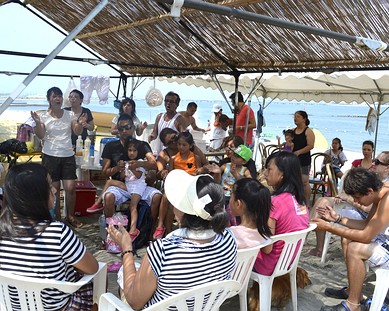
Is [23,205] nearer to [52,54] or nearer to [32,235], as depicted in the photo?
[32,235]

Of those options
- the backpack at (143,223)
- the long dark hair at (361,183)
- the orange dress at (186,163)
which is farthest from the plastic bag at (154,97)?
the long dark hair at (361,183)

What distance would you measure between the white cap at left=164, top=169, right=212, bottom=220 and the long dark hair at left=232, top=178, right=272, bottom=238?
632mm

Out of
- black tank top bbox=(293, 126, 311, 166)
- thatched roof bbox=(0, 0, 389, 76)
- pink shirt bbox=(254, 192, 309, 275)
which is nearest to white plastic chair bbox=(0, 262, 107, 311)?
pink shirt bbox=(254, 192, 309, 275)

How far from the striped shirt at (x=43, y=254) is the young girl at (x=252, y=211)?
1004 millimetres

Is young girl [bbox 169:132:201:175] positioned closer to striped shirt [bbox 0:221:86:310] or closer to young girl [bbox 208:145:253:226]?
young girl [bbox 208:145:253:226]

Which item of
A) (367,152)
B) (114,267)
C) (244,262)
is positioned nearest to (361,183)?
(244,262)

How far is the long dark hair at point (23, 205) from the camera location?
1755mm

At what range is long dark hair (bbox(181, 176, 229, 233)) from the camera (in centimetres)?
176

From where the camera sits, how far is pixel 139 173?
13.2ft

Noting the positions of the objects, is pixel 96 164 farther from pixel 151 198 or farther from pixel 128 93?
pixel 128 93

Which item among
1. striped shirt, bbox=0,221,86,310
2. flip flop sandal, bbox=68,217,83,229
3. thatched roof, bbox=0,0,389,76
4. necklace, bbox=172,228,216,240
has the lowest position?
flip flop sandal, bbox=68,217,83,229

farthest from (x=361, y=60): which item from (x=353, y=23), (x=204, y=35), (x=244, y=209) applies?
(x=244, y=209)

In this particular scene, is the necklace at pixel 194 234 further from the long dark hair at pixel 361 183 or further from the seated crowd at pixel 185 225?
the long dark hair at pixel 361 183

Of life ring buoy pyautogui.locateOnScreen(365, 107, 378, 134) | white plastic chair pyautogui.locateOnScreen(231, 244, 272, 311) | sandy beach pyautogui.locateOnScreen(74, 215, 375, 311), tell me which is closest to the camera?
white plastic chair pyautogui.locateOnScreen(231, 244, 272, 311)
